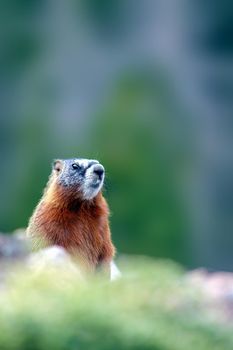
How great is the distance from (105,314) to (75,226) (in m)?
3.47

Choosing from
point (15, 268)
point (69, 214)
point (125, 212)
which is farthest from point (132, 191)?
point (15, 268)

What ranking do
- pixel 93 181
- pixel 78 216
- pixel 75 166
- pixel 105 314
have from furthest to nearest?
pixel 75 166, pixel 78 216, pixel 93 181, pixel 105 314

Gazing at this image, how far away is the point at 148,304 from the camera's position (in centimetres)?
596

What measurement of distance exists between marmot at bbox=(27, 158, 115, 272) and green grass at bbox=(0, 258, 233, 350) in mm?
2861

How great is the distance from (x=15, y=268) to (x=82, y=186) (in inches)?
129

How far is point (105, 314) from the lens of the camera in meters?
5.77

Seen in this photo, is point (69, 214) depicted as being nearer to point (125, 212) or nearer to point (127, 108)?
point (125, 212)

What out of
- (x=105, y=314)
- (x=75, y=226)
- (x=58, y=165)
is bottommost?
(x=75, y=226)

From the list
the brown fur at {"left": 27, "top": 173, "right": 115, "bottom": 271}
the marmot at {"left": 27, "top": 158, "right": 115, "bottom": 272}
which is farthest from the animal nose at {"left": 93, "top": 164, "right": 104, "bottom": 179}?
→ the brown fur at {"left": 27, "top": 173, "right": 115, "bottom": 271}

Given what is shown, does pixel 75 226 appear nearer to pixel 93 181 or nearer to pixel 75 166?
pixel 93 181

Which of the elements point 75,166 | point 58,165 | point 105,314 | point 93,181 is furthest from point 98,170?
point 105,314

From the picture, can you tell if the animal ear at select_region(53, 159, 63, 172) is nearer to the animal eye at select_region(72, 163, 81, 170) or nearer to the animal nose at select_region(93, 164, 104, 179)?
the animal eye at select_region(72, 163, 81, 170)

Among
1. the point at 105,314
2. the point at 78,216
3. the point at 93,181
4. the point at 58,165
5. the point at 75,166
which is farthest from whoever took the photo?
the point at 58,165

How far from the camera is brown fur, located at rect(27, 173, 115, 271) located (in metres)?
9.07
